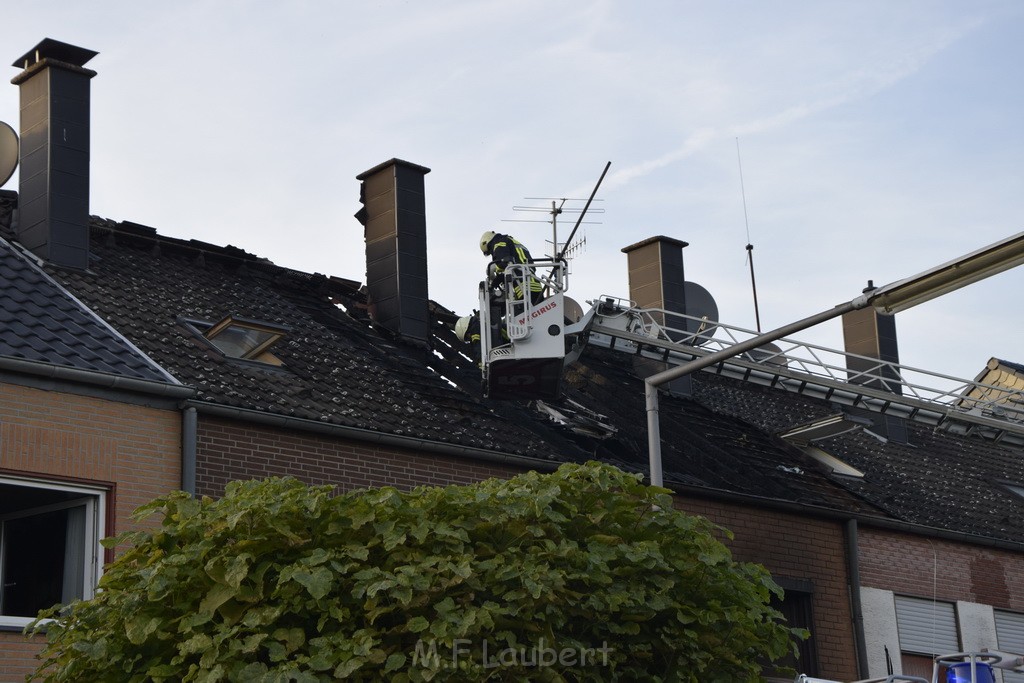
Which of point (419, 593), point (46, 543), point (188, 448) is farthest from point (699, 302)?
point (419, 593)

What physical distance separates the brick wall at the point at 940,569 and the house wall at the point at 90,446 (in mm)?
9968

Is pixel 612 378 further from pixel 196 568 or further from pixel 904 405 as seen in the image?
pixel 196 568

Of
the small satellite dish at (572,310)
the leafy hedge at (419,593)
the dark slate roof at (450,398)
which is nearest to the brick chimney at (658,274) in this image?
the dark slate roof at (450,398)

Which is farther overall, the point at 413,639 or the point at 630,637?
the point at 630,637

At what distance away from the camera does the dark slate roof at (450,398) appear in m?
15.2

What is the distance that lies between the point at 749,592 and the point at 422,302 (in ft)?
33.5

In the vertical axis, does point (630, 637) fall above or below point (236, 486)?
below

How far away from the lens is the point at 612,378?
71.4 ft

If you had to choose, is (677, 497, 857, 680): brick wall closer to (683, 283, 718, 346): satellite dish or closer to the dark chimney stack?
the dark chimney stack

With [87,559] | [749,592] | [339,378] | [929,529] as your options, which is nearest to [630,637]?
[749,592]

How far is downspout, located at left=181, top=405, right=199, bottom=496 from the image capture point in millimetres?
13109

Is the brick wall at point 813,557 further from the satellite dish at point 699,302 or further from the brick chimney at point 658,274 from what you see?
the brick chimney at point 658,274

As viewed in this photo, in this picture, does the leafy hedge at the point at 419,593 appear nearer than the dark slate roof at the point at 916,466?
Yes

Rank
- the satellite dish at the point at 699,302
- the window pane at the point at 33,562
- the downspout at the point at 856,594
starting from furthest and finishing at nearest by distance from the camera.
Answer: the satellite dish at the point at 699,302 < the downspout at the point at 856,594 < the window pane at the point at 33,562
